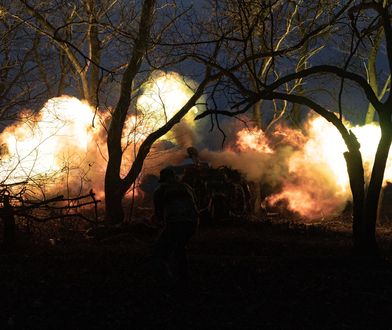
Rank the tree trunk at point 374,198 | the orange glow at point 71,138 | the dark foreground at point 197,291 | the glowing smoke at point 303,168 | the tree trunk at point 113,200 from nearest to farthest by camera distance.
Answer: the dark foreground at point 197,291 → the tree trunk at point 374,198 → the tree trunk at point 113,200 → the orange glow at point 71,138 → the glowing smoke at point 303,168

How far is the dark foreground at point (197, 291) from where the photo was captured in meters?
6.02

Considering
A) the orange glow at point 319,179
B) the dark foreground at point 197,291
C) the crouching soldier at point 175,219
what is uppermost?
the orange glow at point 319,179

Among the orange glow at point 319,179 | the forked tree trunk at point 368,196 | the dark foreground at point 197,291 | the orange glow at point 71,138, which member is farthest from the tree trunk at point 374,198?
the orange glow at point 319,179

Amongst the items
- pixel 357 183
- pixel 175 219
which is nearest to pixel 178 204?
pixel 175 219

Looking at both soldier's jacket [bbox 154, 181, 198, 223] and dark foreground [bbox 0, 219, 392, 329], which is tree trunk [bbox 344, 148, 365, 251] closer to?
dark foreground [bbox 0, 219, 392, 329]

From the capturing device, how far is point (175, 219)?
22.6 feet

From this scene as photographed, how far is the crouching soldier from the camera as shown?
22.7 ft

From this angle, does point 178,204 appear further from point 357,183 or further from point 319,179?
point 319,179

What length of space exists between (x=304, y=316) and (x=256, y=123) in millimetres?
15211

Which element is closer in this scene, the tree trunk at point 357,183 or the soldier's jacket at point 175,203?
the soldier's jacket at point 175,203

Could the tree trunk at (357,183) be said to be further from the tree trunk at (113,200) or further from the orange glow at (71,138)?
the orange glow at (71,138)

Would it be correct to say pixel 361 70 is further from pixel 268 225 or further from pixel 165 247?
pixel 165 247

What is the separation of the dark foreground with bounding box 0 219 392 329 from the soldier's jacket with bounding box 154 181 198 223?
78cm

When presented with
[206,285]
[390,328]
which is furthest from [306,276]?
[390,328]
